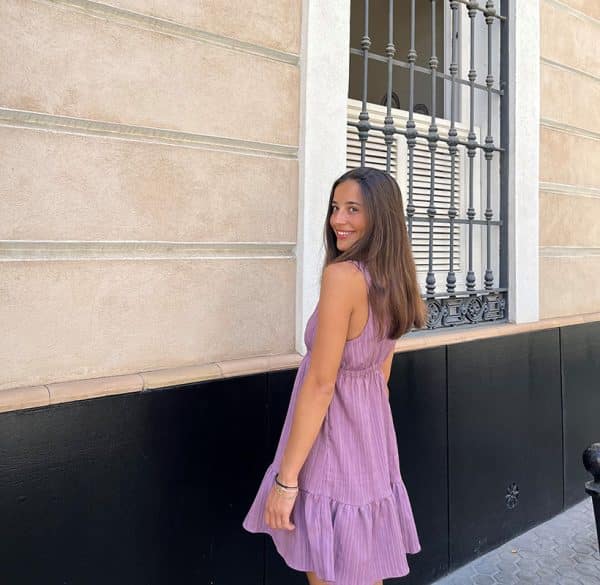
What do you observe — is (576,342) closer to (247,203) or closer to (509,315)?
(509,315)

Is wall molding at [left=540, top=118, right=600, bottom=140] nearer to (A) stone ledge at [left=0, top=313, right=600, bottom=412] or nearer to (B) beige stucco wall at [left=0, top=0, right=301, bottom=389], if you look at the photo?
(A) stone ledge at [left=0, top=313, right=600, bottom=412]

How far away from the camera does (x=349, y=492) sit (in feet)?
6.75

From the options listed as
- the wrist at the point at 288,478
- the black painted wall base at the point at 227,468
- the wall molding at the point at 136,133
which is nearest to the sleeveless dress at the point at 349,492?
the wrist at the point at 288,478

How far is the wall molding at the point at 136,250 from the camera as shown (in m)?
2.17

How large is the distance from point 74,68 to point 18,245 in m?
0.68

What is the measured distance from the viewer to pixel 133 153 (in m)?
2.43

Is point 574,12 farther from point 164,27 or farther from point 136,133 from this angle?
point 136,133

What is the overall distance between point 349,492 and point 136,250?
1.22 meters

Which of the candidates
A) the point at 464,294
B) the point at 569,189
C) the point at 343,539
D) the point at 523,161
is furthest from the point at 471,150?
the point at 343,539

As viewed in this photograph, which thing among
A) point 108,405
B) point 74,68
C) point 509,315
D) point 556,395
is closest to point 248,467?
point 108,405

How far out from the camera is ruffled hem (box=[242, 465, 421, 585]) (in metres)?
2.01

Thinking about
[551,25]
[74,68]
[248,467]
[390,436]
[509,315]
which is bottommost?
[248,467]

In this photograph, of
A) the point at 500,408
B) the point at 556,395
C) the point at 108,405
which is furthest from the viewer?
the point at 556,395

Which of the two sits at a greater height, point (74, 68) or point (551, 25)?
point (551, 25)
